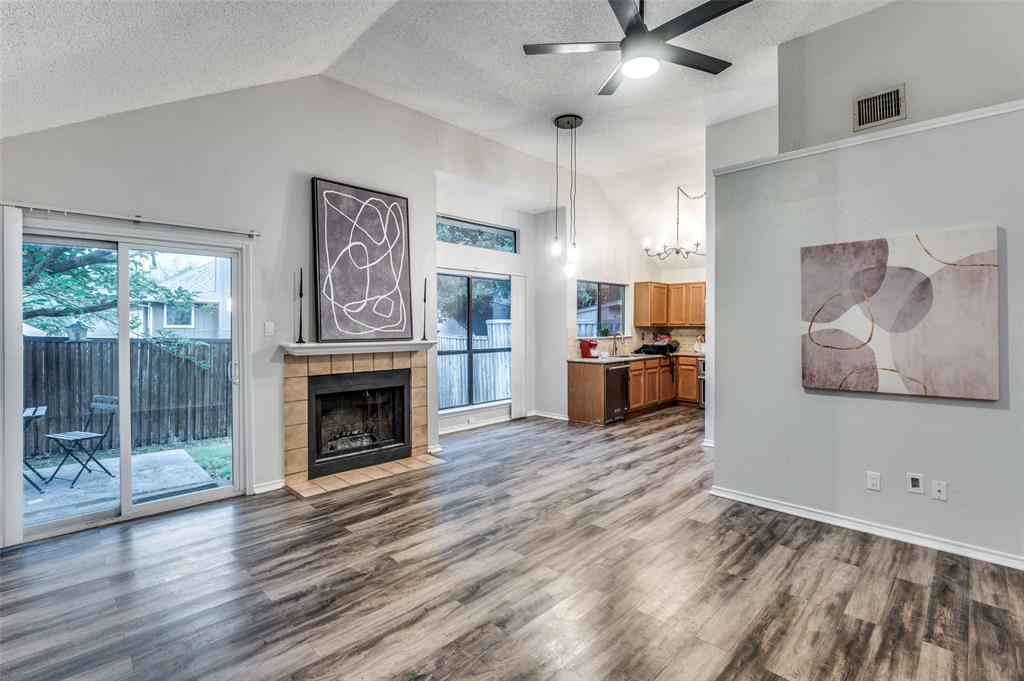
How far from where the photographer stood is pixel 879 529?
314cm

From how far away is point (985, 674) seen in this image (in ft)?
6.15

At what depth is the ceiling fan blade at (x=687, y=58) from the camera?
287cm

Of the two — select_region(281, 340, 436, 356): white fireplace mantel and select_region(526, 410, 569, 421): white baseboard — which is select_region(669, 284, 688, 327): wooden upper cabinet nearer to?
select_region(526, 410, 569, 421): white baseboard

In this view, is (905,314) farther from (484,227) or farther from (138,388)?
(138,388)

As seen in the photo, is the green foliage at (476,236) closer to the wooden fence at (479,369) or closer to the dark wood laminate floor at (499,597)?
the wooden fence at (479,369)

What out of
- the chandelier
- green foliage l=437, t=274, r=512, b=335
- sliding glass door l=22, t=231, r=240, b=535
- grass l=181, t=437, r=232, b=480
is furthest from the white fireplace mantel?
the chandelier

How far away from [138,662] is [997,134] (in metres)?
4.98

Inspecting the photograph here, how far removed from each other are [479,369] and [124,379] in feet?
13.0

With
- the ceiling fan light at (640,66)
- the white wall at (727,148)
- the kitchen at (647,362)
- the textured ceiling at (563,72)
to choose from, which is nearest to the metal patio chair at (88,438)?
the textured ceiling at (563,72)

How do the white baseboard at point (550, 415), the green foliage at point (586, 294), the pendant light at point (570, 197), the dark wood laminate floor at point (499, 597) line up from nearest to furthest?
the dark wood laminate floor at point (499, 597) → the pendant light at point (570, 197) → the white baseboard at point (550, 415) → the green foliage at point (586, 294)

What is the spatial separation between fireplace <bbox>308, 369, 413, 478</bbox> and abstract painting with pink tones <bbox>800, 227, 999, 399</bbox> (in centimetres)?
352

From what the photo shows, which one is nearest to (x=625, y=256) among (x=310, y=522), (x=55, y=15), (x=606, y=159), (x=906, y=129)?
(x=606, y=159)

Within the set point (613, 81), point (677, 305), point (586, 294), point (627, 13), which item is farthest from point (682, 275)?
point (627, 13)

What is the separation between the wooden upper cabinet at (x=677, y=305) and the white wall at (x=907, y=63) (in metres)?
4.54
